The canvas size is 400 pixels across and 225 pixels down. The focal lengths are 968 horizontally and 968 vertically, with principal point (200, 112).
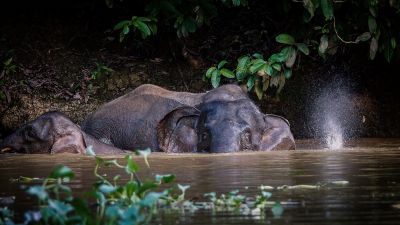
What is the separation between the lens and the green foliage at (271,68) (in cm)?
1105

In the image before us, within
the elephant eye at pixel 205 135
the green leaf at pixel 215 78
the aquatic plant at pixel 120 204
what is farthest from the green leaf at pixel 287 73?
the aquatic plant at pixel 120 204

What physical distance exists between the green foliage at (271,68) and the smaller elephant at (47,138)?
1.86m

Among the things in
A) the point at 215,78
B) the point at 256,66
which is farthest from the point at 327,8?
the point at 215,78

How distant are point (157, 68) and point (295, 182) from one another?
909 centimetres

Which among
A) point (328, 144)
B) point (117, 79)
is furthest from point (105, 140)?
point (328, 144)

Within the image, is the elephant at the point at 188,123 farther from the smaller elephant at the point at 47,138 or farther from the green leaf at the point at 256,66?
the smaller elephant at the point at 47,138

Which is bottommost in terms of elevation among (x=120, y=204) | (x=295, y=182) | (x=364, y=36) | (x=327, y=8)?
(x=295, y=182)

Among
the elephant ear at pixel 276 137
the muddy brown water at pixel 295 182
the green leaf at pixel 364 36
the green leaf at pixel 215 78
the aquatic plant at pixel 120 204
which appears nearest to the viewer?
the aquatic plant at pixel 120 204

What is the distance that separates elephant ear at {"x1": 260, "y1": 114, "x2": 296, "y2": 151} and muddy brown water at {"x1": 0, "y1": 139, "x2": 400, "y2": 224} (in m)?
2.45

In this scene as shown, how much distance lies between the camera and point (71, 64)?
14156 mm

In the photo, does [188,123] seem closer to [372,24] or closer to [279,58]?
[279,58]

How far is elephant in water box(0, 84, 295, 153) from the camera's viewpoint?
1074 centimetres

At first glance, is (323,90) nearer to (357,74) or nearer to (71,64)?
(357,74)

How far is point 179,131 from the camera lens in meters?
11.5
